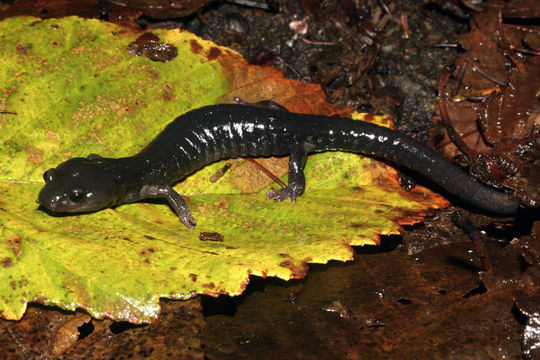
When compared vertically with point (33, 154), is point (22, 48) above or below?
above

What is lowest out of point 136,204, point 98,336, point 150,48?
point 98,336

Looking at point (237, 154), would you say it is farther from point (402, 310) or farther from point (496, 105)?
point (496, 105)

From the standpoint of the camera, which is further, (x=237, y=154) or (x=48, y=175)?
(x=237, y=154)

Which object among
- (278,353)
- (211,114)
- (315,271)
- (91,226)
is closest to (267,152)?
(211,114)

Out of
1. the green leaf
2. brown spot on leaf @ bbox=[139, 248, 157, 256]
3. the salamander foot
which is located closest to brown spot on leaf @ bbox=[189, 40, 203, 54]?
the green leaf

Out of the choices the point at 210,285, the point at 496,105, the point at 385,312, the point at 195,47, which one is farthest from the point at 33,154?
the point at 496,105

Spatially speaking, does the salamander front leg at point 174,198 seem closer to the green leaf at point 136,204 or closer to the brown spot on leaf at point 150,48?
the green leaf at point 136,204

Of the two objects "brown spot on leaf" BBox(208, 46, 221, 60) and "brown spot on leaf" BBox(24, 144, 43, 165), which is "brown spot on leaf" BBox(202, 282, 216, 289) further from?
"brown spot on leaf" BBox(208, 46, 221, 60)
